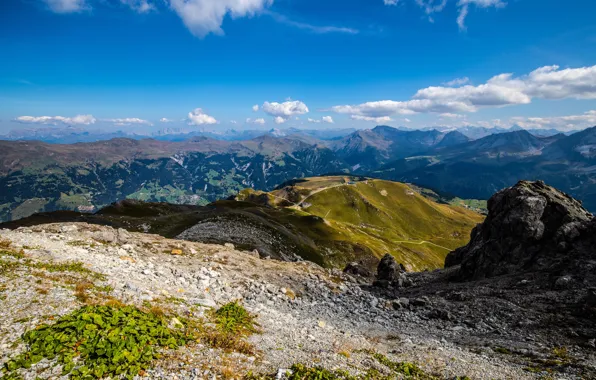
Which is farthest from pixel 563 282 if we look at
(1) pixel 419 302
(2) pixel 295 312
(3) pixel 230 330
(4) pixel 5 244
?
(4) pixel 5 244

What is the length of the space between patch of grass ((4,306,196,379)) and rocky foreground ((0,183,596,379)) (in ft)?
0.48

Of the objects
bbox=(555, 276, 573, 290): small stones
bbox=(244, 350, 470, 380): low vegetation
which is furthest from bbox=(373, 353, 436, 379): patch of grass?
bbox=(555, 276, 573, 290): small stones

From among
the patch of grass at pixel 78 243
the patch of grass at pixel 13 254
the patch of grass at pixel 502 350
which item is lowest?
the patch of grass at pixel 502 350

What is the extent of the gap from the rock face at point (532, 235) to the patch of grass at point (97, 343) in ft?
146

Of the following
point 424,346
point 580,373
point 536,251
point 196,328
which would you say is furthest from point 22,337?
point 536,251

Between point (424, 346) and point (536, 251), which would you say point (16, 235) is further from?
point (536, 251)

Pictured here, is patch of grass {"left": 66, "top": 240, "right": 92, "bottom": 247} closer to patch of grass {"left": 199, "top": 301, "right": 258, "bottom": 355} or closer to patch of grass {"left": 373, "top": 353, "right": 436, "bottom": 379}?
patch of grass {"left": 199, "top": 301, "right": 258, "bottom": 355}

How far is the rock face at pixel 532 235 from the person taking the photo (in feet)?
138

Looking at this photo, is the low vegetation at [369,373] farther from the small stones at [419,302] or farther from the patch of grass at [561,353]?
the small stones at [419,302]

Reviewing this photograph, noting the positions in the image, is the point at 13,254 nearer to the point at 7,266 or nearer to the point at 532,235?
the point at 7,266

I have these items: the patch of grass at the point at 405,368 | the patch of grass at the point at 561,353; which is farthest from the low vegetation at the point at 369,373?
the patch of grass at the point at 561,353

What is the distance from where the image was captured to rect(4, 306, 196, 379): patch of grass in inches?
408

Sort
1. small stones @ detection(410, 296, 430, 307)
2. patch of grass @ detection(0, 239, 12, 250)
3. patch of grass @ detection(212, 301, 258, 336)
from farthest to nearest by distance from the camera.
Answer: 1. small stones @ detection(410, 296, 430, 307)
2. patch of grass @ detection(0, 239, 12, 250)
3. patch of grass @ detection(212, 301, 258, 336)

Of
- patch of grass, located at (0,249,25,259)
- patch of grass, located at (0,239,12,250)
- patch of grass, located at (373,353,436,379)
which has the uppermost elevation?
patch of grass, located at (0,249,25,259)
